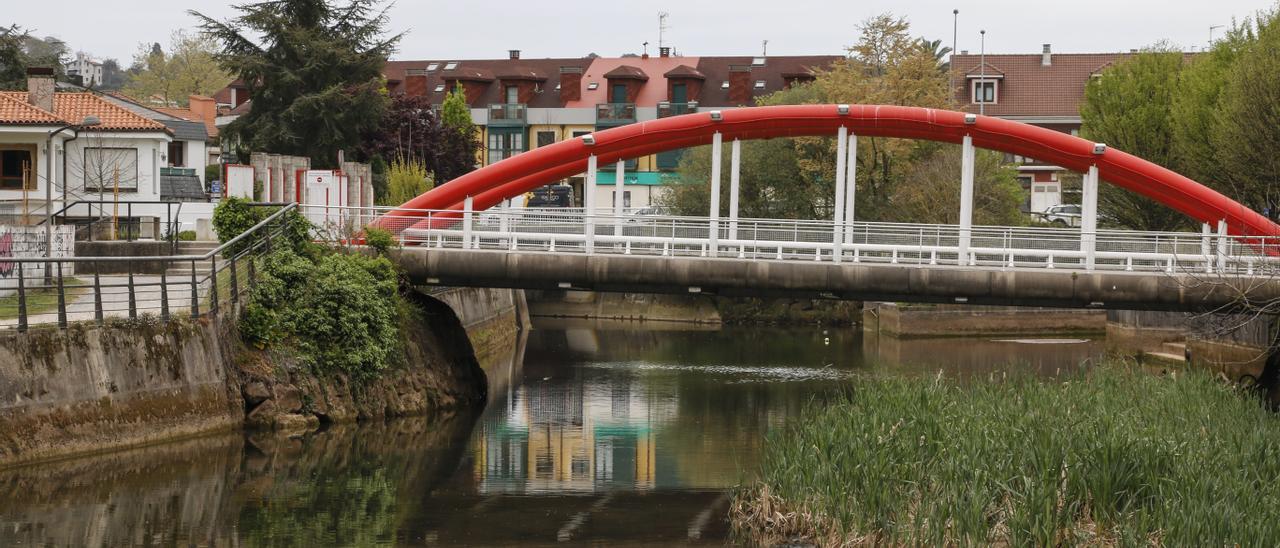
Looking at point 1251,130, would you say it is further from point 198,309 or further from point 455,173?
point 455,173

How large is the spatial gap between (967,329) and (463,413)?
93.8ft

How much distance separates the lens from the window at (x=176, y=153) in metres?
60.2

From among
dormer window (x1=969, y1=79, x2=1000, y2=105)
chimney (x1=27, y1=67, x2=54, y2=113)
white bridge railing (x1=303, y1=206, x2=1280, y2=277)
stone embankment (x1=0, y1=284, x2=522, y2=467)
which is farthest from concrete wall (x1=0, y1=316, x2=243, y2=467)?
dormer window (x1=969, y1=79, x2=1000, y2=105)

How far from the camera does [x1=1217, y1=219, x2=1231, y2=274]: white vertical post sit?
31.6 meters

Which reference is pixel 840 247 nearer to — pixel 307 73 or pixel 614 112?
pixel 307 73

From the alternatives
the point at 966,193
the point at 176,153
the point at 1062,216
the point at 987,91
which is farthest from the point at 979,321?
the point at 176,153

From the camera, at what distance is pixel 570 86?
283 ft

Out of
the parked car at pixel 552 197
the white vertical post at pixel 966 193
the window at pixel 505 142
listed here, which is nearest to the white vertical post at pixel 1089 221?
the white vertical post at pixel 966 193

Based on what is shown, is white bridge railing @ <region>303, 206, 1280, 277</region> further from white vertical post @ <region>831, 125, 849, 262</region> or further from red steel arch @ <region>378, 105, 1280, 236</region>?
red steel arch @ <region>378, 105, 1280, 236</region>

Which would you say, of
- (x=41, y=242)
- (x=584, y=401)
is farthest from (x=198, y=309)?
(x=584, y=401)

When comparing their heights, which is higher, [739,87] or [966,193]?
[739,87]

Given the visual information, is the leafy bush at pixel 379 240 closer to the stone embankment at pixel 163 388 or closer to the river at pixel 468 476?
the stone embankment at pixel 163 388

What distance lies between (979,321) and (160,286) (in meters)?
35.5

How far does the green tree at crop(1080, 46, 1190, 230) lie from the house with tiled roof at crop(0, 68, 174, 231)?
3220 centimetres
